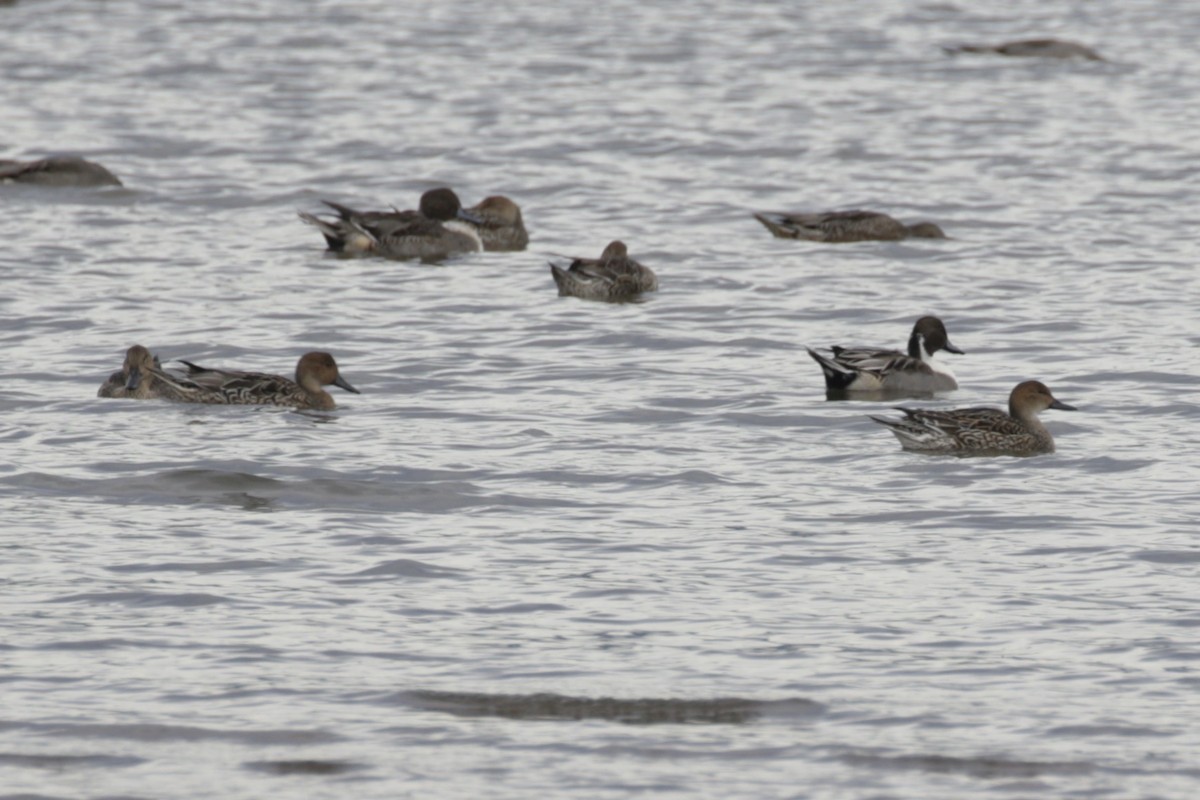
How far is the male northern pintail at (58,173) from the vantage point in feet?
77.8

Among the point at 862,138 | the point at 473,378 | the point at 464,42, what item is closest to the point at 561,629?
the point at 473,378

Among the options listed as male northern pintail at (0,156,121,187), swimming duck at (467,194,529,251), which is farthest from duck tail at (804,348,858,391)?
male northern pintail at (0,156,121,187)

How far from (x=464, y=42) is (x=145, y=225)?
51.8ft

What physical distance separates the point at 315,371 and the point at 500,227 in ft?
24.1

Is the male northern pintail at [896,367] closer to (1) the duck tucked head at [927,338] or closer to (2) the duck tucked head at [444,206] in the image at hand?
(1) the duck tucked head at [927,338]

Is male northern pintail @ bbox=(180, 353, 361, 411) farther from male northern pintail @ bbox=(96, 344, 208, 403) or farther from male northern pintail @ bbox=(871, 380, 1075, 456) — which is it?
male northern pintail @ bbox=(871, 380, 1075, 456)

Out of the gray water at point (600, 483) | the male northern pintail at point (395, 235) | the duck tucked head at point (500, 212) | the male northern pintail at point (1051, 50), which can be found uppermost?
the male northern pintail at point (1051, 50)

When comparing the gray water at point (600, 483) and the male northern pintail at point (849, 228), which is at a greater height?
the male northern pintail at point (849, 228)

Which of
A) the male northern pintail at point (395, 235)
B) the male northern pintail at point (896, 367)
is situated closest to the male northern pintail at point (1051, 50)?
the male northern pintail at point (395, 235)

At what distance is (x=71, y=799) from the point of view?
7.66 m

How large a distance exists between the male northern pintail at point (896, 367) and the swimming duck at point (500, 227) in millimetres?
6609

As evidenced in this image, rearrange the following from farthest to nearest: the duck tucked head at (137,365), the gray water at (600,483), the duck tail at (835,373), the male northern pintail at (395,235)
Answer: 1. the male northern pintail at (395,235)
2. the duck tail at (835,373)
3. the duck tucked head at (137,365)
4. the gray water at (600,483)

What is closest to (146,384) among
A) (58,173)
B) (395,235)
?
(395,235)

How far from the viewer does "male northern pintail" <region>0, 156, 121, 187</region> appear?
23703mm
